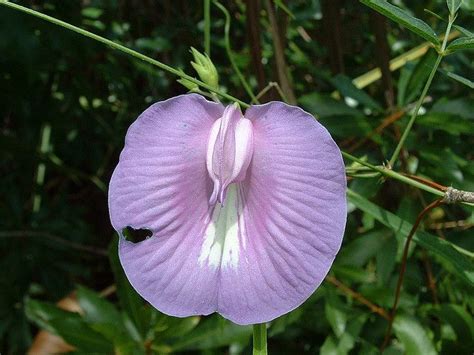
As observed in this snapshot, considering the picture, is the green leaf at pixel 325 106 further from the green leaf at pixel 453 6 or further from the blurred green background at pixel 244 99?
the green leaf at pixel 453 6

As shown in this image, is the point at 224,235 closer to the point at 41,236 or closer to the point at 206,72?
the point at 206,72

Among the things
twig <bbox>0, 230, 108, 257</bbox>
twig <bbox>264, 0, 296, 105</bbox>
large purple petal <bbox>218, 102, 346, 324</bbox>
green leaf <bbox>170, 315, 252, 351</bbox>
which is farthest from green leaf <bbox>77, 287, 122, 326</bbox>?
large purple petal <bbox>218, 102, 346, 324</bbox>

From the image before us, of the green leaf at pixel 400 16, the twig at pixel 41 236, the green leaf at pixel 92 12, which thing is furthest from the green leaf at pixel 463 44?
the twig at pixel 41 236

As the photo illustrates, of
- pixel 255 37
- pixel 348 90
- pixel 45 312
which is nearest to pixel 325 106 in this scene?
pixel 348 90

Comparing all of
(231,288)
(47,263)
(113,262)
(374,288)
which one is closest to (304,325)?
(374,288)

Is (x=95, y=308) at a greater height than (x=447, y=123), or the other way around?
(x=447, y=123)
